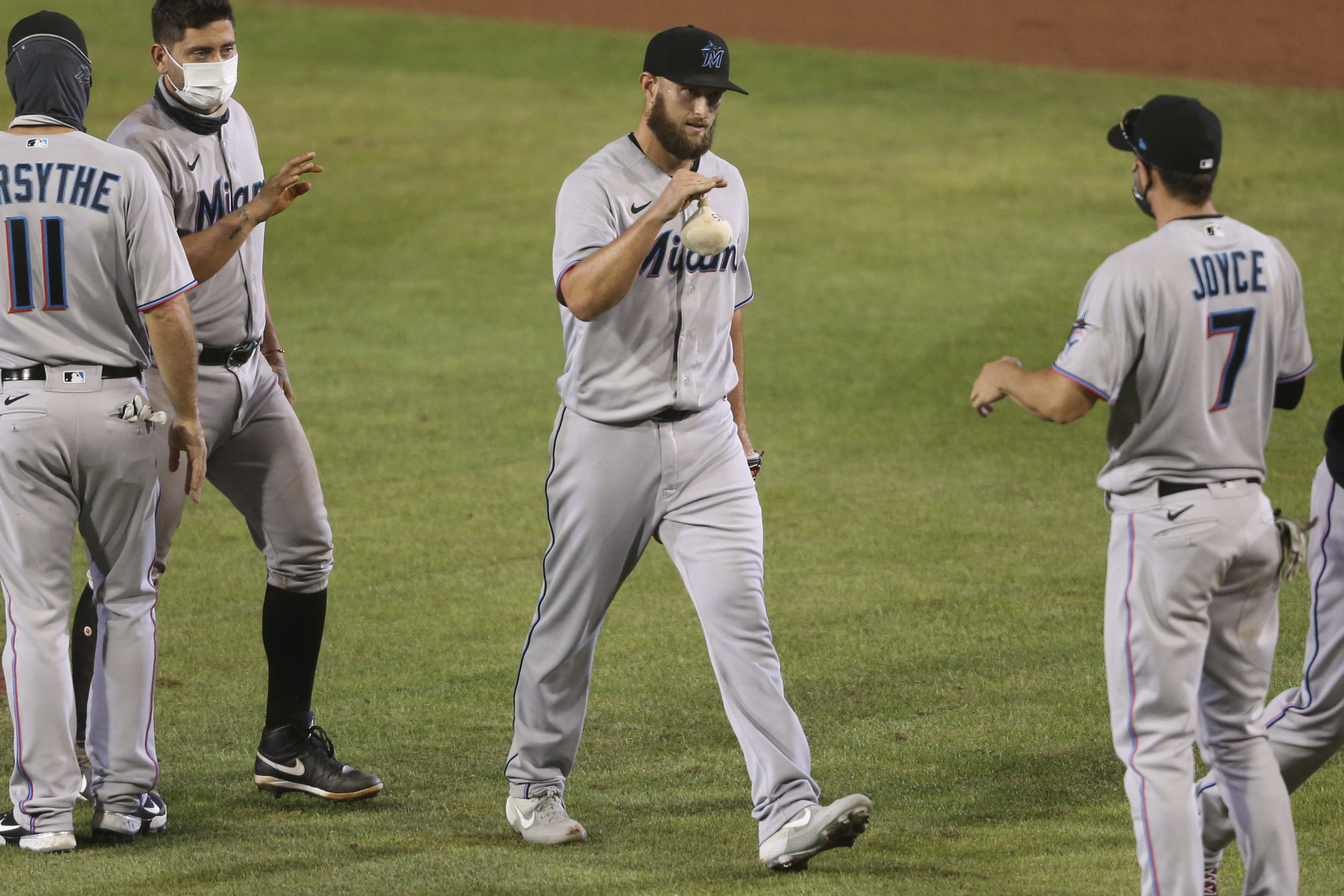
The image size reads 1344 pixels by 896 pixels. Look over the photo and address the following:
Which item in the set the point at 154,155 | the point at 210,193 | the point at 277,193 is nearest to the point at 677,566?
the point at 277,193

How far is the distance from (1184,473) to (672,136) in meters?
1.66

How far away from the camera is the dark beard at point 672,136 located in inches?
177

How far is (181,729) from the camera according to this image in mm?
5742

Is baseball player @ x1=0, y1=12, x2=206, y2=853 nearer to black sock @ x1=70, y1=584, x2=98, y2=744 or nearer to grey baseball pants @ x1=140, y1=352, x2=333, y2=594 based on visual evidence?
grey baseball pants @ x1=140, y1=352, x2=333, y2=594

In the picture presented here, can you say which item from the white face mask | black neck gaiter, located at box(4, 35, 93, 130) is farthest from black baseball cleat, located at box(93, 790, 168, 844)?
the white face mask

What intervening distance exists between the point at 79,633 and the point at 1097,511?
16.8 feet

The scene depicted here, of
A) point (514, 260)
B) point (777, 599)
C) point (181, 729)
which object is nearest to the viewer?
point (181, 729)

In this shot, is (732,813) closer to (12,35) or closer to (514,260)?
(12,35)

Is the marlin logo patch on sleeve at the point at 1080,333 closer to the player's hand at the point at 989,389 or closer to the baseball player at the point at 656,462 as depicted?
the player's hand at the point at 989,389

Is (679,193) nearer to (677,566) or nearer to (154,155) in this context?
(677,566)

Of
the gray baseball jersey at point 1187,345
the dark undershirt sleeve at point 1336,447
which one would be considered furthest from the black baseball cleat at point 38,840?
the dark undershirt sleeve at point 1336,447

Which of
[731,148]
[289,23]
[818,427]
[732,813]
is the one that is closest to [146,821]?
[732,813]

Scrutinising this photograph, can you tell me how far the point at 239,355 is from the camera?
5.02 m

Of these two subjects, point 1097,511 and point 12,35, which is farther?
point 1097,511
